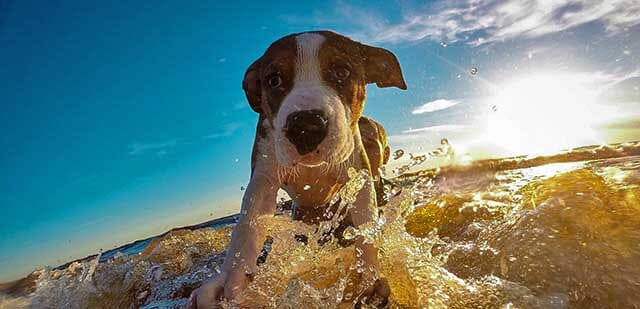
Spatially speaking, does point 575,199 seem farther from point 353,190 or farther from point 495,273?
point 353,190

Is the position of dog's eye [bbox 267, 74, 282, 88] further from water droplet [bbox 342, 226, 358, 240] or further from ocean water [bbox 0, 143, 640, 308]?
water droplet [bbox 342, 226, 358, 240]

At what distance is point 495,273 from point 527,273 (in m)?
0.18

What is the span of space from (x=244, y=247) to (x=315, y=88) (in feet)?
3.41

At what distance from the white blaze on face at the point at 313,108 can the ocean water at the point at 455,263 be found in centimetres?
45

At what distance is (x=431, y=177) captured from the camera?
4.35 metres

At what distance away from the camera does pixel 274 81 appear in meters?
2.78

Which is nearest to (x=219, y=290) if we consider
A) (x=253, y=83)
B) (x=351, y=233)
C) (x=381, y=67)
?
(x=351, y=233)

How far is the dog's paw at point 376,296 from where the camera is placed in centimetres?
224

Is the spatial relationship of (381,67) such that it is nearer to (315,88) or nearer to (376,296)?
(315,88)

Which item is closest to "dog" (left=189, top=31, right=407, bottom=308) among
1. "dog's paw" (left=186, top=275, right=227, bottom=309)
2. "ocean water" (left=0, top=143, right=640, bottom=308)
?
"dog's paw" (left=186, top=275, right=227, bottom=309)

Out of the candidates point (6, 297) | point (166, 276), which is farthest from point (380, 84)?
point (6, 297)

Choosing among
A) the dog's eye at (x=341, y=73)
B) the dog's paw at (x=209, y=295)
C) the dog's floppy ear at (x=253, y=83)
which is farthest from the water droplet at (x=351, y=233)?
the dog's floppy ear at (x=253, y=83)

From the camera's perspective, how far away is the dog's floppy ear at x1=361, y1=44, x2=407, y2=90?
10.6 ft

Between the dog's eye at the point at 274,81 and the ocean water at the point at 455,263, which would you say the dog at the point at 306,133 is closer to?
the dog's eye at the point at 274,81
